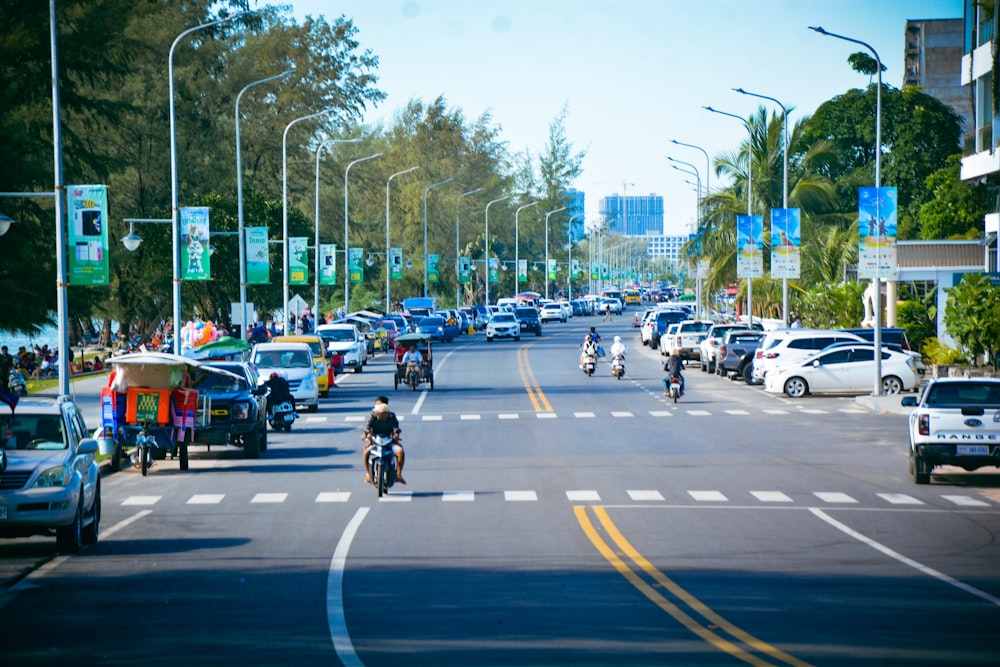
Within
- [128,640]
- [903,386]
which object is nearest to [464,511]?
[128,640]

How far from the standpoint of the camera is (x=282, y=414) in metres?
34.0

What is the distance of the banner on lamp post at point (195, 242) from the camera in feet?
134

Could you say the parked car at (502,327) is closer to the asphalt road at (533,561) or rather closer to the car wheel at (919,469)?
the asphalt road at (533,561)

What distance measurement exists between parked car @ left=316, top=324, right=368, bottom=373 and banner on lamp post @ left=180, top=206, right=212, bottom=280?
1717cm

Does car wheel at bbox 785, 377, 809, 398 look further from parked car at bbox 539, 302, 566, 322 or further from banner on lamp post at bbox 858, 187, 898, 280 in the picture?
parked car at bbox 539, 302, 566, 322

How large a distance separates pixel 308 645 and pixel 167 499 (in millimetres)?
11258

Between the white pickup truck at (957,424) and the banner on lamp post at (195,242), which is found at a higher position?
the banner on lamp post at (195,242)

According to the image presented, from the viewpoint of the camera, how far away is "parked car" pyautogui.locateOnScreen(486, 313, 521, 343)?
285 ft

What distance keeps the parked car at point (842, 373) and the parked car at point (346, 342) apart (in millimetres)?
19636

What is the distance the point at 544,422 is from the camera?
3538 centimetres

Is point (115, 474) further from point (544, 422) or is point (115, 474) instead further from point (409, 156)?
point (409, 156)

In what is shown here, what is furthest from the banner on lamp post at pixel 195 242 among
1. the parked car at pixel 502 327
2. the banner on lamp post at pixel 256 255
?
the parked car at pixel 502 327

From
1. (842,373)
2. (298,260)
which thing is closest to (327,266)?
(298,260)

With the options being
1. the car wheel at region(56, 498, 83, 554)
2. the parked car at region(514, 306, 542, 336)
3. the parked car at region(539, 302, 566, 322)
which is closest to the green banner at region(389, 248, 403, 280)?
the parked car at region(514, 306, 542, 336)
